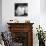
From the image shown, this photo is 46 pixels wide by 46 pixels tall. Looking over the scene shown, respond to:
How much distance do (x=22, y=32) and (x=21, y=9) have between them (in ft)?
3.01

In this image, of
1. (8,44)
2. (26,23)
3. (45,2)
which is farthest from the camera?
(45,2)

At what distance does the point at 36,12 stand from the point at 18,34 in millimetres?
1137

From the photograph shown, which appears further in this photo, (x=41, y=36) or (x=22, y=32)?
(x=22, y=32)

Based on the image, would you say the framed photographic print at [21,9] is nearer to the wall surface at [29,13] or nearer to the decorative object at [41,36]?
the wall surface at [29,13]

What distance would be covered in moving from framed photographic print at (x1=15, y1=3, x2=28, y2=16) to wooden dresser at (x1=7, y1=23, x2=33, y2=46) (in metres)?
0.45

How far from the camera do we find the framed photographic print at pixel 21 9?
18.8 ft

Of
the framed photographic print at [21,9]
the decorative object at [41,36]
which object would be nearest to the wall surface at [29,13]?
the framed photographic print at [21,9]

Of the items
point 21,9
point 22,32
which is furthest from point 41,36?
point 21,9

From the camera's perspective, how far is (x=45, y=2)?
237 inches

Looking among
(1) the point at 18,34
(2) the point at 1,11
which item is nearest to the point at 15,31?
(1) the point at 18,34

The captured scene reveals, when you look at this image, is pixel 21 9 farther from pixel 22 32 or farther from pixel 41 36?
pixel 41 36

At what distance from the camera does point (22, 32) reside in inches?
224

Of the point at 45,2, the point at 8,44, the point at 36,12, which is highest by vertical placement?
the point at 45,2

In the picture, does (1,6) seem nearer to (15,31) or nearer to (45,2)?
(15,31)
